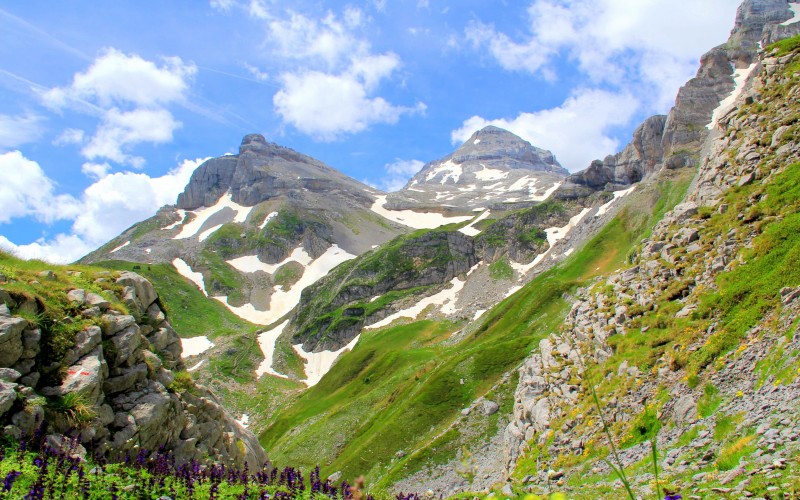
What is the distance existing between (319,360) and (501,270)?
64.7 m

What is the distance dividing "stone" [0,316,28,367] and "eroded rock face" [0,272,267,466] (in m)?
0.03

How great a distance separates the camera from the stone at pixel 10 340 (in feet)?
54.2

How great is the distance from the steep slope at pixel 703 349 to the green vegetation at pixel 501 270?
381 feet

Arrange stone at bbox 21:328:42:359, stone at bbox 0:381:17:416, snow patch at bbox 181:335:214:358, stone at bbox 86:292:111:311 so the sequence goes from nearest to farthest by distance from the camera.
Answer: stone at bbox 0:381:17:416 → stone at bbox 21:328:42:359 → stone at bbox 86:292:111:311 → snow patch at bbox 181:335:214:358

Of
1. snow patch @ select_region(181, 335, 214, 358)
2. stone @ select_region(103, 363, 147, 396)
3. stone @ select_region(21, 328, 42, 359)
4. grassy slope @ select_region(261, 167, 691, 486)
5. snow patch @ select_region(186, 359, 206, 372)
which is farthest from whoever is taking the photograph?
snow patch @ select_region(181, 335, 214, 358)

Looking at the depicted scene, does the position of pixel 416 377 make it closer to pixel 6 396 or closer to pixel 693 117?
pixel 6 396

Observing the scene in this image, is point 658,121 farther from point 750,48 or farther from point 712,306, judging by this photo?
point 712,306

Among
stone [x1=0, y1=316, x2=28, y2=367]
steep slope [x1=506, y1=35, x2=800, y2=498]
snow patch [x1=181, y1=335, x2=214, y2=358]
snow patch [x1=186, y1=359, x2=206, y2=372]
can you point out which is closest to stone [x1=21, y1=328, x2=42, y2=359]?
stone [x1=0, y1=316, x2=28, y2=367]

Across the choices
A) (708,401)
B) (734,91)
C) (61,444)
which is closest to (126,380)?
(61,444)

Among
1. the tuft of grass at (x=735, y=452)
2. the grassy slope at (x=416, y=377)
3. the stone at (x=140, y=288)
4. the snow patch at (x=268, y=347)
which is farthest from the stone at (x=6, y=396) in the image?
the snow patch at (x=268, y=347)

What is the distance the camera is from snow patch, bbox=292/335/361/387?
152 metres

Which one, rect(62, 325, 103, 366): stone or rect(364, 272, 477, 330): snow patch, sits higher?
rect(364, 272, 477, 330): snow patch

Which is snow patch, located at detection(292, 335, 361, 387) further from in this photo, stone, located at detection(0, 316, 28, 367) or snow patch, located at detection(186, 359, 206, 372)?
stone, located at detection(0, 316, 28, 367)

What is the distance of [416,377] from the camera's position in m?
82.4
